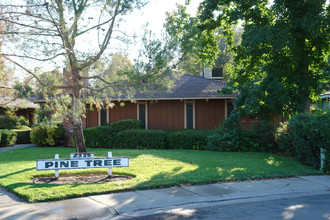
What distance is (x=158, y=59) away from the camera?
1076cm

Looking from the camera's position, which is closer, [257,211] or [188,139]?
[257,211]

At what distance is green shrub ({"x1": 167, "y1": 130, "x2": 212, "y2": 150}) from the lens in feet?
57.9

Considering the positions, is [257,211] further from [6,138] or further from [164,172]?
[6,138]

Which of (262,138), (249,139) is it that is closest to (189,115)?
(249,139)

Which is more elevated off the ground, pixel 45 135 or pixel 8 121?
pixel 8 121

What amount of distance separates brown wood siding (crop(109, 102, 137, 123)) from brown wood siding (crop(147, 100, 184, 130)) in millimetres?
1064

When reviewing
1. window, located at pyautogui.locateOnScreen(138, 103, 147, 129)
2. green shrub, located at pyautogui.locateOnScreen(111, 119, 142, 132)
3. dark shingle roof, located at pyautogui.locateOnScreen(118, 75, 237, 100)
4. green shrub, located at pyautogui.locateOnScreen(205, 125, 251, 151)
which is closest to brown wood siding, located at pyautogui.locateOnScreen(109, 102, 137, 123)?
window, located at pyautogui.locateOnScreen(138, 103, 147, 129)

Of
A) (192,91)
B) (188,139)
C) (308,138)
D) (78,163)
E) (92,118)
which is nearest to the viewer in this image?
(78,163)

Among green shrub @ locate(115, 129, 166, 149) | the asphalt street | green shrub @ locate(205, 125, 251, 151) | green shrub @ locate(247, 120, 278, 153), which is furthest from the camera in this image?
green shrub @ locate(115, 129, 166, 149)

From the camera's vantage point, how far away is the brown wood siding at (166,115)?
21.1 meters

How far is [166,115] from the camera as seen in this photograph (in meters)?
21.2

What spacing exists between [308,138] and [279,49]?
15.3ft

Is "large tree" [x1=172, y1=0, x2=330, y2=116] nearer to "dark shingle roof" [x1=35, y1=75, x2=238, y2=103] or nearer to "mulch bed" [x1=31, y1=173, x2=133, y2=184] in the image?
"dark shingle roof" [x1=35, y1=75, x2=238, y2=103]

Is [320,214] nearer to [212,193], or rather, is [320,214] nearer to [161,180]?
[212,193]
